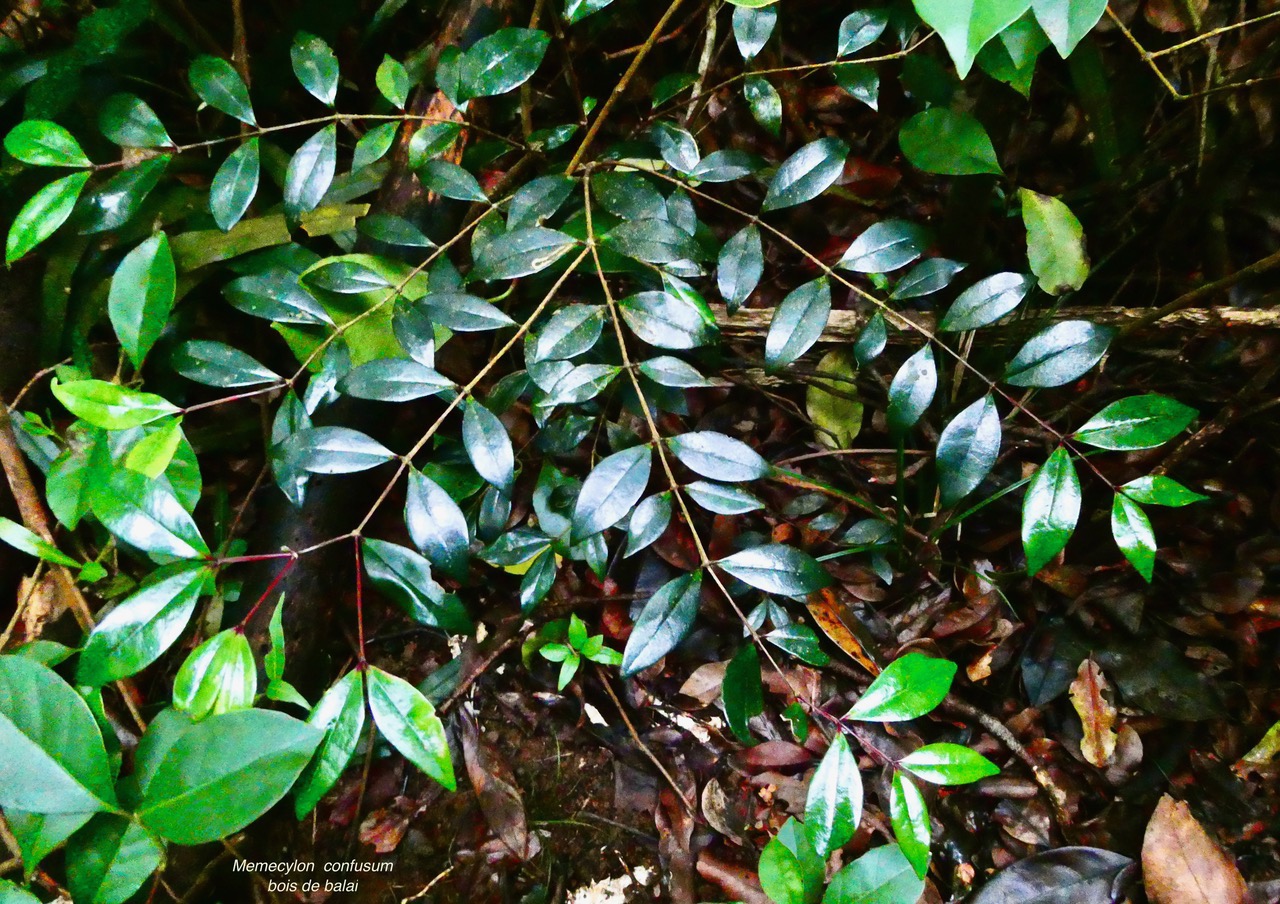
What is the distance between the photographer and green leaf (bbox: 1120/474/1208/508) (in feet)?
2.62

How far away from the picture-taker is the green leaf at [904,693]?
77cm

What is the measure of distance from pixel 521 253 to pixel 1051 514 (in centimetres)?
70

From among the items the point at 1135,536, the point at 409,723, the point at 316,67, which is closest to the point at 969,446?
the point at 1135,536

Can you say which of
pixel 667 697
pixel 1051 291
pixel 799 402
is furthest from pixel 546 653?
pixel 1051 291

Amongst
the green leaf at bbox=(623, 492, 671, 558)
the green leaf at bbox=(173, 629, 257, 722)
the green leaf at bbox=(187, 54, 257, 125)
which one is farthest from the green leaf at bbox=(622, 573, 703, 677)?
the green leaf at bbox=(187, 54, 257, 125)

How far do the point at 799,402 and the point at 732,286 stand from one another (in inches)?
16.7

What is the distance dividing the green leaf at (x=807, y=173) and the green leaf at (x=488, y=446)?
456mm

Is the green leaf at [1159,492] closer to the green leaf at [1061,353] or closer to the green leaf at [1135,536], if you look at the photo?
the green leaf at [1135,536]

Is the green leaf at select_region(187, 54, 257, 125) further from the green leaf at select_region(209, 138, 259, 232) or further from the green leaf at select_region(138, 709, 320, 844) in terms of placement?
the green leaf at select_region(138, 709, 320, 844)

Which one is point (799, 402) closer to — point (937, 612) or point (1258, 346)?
point (937, 612)

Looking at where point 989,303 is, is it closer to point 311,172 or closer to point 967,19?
point 967,19

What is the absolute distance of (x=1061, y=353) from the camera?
2.75 ft

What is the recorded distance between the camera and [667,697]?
120 cm

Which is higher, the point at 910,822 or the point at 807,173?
the point at 807,173
